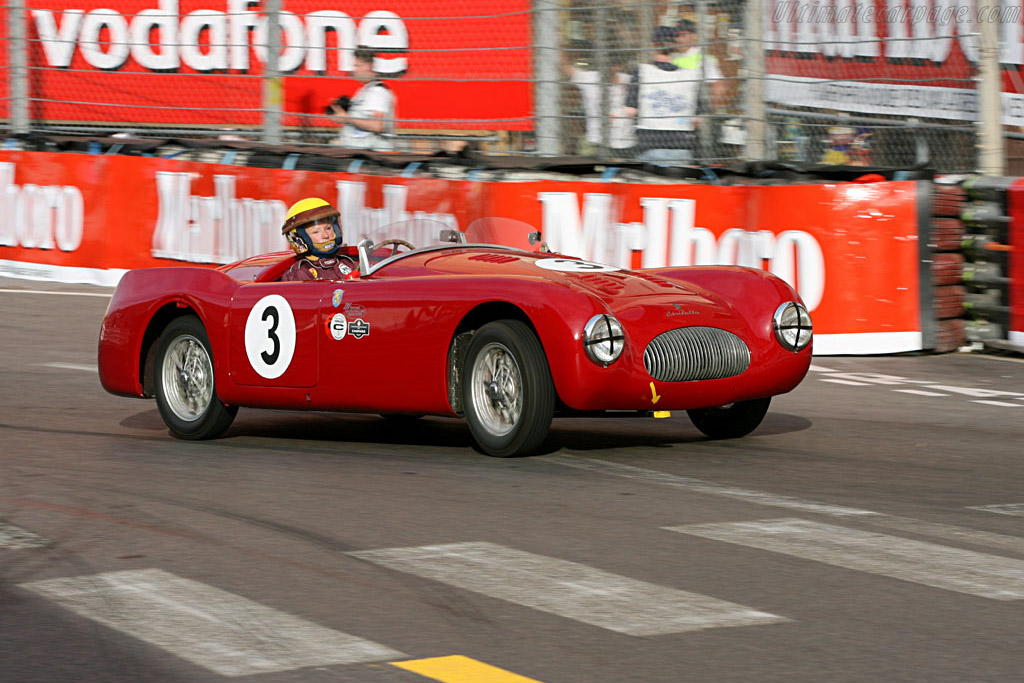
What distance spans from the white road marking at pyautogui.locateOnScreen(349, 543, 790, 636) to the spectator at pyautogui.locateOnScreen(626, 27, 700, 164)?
7.53m

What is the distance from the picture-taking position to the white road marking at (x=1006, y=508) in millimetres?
5867

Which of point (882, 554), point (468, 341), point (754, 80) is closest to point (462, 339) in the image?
point (468, 341)

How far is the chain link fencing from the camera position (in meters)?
11.5

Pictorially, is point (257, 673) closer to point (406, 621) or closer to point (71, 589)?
point (406, 621)

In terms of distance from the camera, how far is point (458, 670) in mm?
3857

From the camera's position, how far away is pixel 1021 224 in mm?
10914

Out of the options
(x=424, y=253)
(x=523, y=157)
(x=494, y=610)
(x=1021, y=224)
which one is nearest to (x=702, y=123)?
(x=523, y=157)

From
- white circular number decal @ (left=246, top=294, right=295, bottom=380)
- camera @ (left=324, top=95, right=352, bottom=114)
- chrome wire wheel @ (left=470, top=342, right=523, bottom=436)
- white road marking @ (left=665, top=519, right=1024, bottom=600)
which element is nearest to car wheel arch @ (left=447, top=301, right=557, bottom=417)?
chrome wire wheel @ (left=470, top=342, right=523, bottom=436)

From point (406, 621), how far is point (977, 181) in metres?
7.91

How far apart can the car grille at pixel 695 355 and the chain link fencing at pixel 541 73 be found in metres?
4.77

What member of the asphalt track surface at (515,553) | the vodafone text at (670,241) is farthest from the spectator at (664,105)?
the asphalt track surface at (515,553)

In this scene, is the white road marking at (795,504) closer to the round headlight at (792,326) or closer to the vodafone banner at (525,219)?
the round headlight at (792,326)

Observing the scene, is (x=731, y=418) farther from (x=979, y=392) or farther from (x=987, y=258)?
(x=987, y=258)

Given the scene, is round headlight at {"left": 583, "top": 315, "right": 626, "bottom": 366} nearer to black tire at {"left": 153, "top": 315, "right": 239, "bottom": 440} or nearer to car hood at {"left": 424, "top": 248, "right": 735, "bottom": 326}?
car hood at {"left": 424, "top": 248, "right": 735, "bottom": 326}
